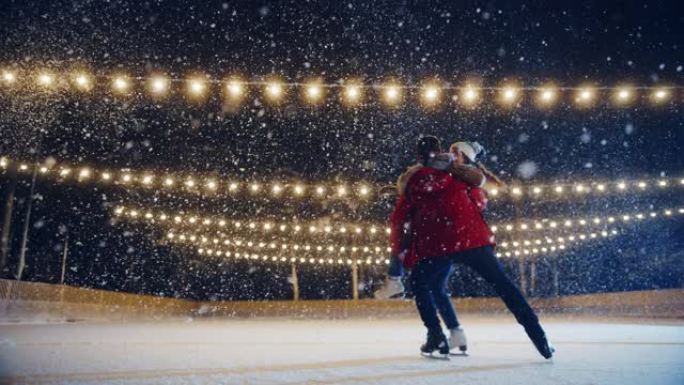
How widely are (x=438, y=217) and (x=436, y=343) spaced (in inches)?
32.7

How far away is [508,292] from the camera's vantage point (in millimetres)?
3195

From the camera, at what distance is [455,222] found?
10.9 ft

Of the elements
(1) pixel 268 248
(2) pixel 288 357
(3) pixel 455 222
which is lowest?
(2) pixel 288 357

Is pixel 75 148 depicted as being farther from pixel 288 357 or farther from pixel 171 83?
pixel 288 357

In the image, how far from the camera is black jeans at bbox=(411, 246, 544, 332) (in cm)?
314

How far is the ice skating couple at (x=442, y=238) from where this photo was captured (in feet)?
10.6

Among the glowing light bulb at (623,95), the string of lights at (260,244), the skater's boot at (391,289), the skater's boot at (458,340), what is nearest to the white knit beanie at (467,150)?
the skater's boot at (391,289)

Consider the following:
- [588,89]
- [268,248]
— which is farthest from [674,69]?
[268,248]

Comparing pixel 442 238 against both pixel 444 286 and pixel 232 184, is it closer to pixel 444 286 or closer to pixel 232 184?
pixel 444 286

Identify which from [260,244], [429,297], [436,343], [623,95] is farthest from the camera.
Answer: [260,244]

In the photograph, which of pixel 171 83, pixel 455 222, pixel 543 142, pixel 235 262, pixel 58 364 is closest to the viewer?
pixel 58 364

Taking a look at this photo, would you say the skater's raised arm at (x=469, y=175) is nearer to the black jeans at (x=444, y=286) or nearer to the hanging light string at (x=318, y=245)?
the black jeans at (x=444, y=286)

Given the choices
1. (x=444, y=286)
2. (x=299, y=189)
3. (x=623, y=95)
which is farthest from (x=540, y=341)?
(x=299, y=189)

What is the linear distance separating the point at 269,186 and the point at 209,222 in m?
8.49
